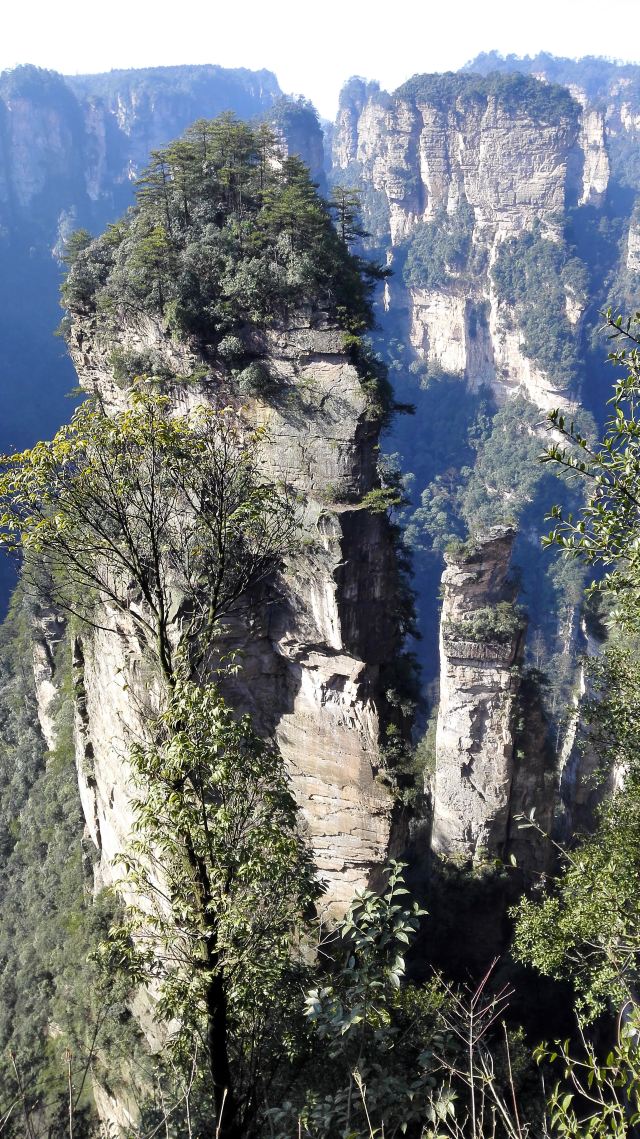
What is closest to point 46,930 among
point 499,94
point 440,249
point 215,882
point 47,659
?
point 47,659

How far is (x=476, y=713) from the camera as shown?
788 inches

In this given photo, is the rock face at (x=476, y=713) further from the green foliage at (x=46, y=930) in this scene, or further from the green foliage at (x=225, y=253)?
the green foliage at (x=46, y=930)

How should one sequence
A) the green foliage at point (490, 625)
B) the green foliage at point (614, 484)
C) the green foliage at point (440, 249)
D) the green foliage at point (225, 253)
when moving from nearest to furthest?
the green foliage at point (614, 484)
the green foliage at point (225, 253)
the green foliage at point (490, 625)
the green foliage at point (440, 249)

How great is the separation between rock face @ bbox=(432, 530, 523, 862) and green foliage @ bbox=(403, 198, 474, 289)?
63.9 metres

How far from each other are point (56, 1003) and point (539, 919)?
14711 millimetres

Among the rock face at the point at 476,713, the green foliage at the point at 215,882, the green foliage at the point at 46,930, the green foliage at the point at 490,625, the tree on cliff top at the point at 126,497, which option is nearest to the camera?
the green foliage at the point at 215,882

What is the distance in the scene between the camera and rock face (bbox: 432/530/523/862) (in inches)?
772

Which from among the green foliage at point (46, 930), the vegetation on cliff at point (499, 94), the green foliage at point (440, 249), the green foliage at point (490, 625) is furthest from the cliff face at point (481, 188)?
the green foliage at point (46, 930)

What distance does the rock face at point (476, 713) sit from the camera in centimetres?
1961

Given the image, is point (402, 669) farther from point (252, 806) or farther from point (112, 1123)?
point (112, 1123)

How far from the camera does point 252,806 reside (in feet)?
19.9

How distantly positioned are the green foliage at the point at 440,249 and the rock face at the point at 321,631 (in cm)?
6847

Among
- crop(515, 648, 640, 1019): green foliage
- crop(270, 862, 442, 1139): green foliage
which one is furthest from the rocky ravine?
crop(270, 862, 442, 1139): green foliage

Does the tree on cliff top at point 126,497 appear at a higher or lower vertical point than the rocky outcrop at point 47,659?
higher
